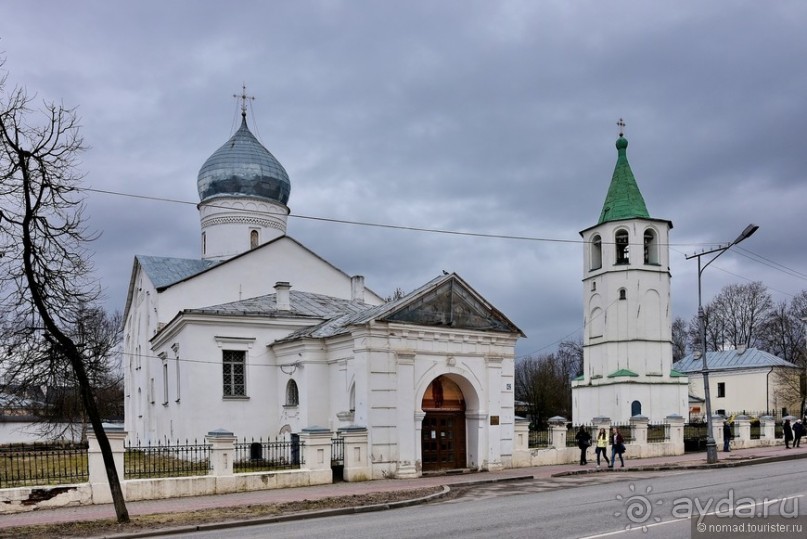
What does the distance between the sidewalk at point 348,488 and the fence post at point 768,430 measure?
205 inches

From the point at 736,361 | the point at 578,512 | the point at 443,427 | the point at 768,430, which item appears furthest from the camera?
the point at 736,361

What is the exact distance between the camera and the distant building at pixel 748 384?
5862cm

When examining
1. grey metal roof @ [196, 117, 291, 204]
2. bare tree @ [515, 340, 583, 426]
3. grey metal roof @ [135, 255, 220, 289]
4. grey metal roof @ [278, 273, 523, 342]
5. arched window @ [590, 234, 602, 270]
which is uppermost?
grey metal roof @ [196, 117, 291, 204]

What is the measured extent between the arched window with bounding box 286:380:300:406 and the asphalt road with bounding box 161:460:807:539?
9166 millimetres

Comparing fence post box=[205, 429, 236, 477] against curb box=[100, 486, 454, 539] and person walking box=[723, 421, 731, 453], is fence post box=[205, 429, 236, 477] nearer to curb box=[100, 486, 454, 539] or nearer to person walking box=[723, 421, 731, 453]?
curb box=[100, 486, 454, 539]

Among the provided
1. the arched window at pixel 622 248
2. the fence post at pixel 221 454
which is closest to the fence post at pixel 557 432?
the fence post at pixel 221 454

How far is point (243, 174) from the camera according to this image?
36.1 metres

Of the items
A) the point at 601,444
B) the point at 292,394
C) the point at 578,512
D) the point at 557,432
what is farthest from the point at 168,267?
the point at 578,512

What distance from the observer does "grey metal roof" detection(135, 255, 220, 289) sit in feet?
110

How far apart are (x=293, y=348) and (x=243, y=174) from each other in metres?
12.9

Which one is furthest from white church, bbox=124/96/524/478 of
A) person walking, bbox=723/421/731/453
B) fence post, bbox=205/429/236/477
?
person walking, bbox=723/421/731/453

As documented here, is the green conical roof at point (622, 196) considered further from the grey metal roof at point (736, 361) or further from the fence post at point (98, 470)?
the fence post at point (98, 470)

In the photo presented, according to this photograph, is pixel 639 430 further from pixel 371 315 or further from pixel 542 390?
pixel 542 390

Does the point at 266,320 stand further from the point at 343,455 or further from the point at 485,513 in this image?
the point at 485,513
